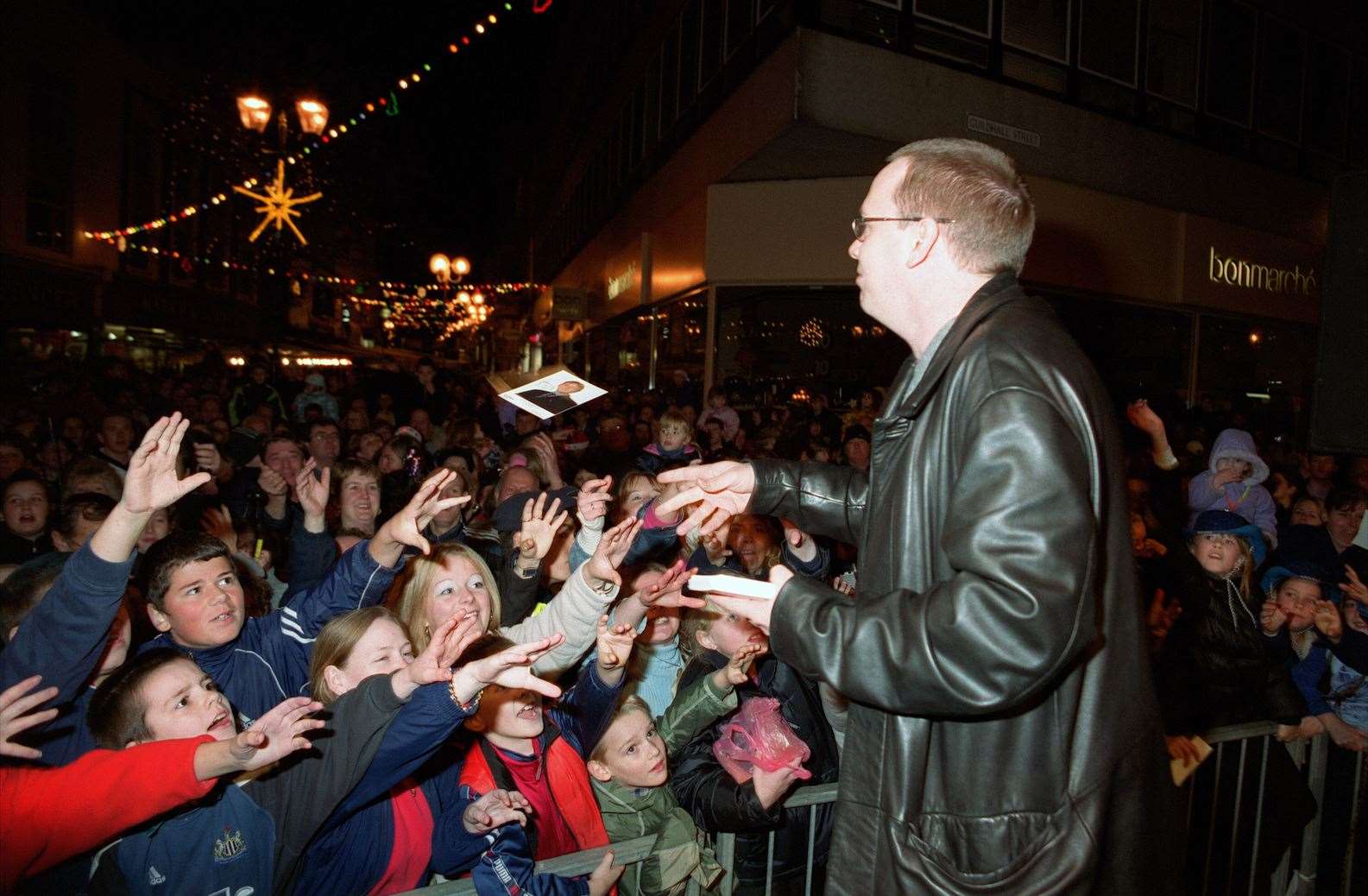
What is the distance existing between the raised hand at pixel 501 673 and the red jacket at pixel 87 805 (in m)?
0.59

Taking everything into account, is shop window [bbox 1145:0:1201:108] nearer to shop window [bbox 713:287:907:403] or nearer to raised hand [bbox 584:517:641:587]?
shop window [bbox 713:287:907:403]

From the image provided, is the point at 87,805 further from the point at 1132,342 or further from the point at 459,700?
the point at 1132,342

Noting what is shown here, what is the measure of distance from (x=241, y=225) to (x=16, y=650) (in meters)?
32.4

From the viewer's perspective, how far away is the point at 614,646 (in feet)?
9.74

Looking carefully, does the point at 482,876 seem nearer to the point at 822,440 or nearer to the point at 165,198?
the point at 822,440

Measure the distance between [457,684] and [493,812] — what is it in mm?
634

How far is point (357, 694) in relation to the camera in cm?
228

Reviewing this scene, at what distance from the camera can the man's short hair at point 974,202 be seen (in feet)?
5.53

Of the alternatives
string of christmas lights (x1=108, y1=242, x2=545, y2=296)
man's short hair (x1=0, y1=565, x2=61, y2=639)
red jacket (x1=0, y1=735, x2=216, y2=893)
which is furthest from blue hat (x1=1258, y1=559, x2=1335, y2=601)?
string of christmas lights (x1=108, y1=242, x2=545, y2=296)

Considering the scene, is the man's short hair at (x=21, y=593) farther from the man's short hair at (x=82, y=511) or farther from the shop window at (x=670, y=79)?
the shop window at (x=670, y=79)

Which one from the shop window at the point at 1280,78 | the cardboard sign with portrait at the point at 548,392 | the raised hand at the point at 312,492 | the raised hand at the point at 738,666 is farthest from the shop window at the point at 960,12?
the raised hand at the point at 738,666

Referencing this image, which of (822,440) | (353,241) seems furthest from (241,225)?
(822,440)

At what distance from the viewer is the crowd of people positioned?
2.16 m

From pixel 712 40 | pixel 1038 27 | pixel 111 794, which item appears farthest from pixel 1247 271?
pixel 111 794
